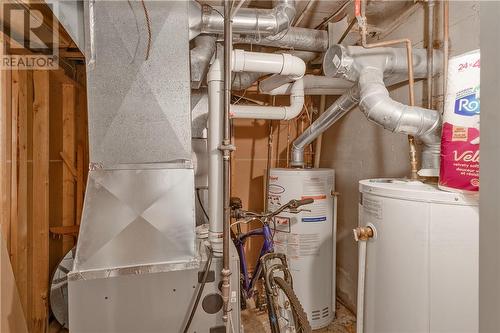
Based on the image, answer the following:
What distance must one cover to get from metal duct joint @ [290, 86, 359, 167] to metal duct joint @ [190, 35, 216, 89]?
0.96 meters

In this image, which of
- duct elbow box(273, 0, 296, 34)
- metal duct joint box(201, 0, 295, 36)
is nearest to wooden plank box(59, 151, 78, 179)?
metal duct joint box(201, 0, 295, 36)

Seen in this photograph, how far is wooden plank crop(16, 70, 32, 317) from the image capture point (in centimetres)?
182

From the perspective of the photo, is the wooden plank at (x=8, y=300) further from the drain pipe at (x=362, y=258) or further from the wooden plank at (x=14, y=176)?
the drain pipe at (x=362, y=258)

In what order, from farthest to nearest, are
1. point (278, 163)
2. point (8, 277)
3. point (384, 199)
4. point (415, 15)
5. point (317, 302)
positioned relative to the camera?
1. point (278, 163)
2. point (317, 302)
3. point (415, 15)
4. point (8, 277)
5. point (384, 199)

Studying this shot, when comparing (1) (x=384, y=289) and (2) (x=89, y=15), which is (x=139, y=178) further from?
(1) (x=384, y=289)

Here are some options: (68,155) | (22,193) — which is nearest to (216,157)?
(22,193)

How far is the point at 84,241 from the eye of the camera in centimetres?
120

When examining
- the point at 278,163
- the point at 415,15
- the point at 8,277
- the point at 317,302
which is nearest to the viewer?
the point at 8,277

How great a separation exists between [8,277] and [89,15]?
160 cm

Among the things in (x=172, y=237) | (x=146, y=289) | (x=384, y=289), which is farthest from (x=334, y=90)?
(x=146, y=289)

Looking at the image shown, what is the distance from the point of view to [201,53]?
1.84 meters

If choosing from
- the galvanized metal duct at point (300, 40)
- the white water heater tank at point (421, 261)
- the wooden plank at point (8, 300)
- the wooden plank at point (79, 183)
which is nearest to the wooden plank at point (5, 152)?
the wooden plank at point (8, 300)

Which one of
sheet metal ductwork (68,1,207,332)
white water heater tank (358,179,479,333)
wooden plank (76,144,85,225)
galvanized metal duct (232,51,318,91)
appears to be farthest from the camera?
wooden plank (76,144,85,225)

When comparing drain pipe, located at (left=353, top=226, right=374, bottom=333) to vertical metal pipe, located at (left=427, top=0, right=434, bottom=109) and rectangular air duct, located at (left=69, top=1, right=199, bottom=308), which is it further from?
vertical metal pipe, located at (left=427, top=0, right=434, bottom=109)
